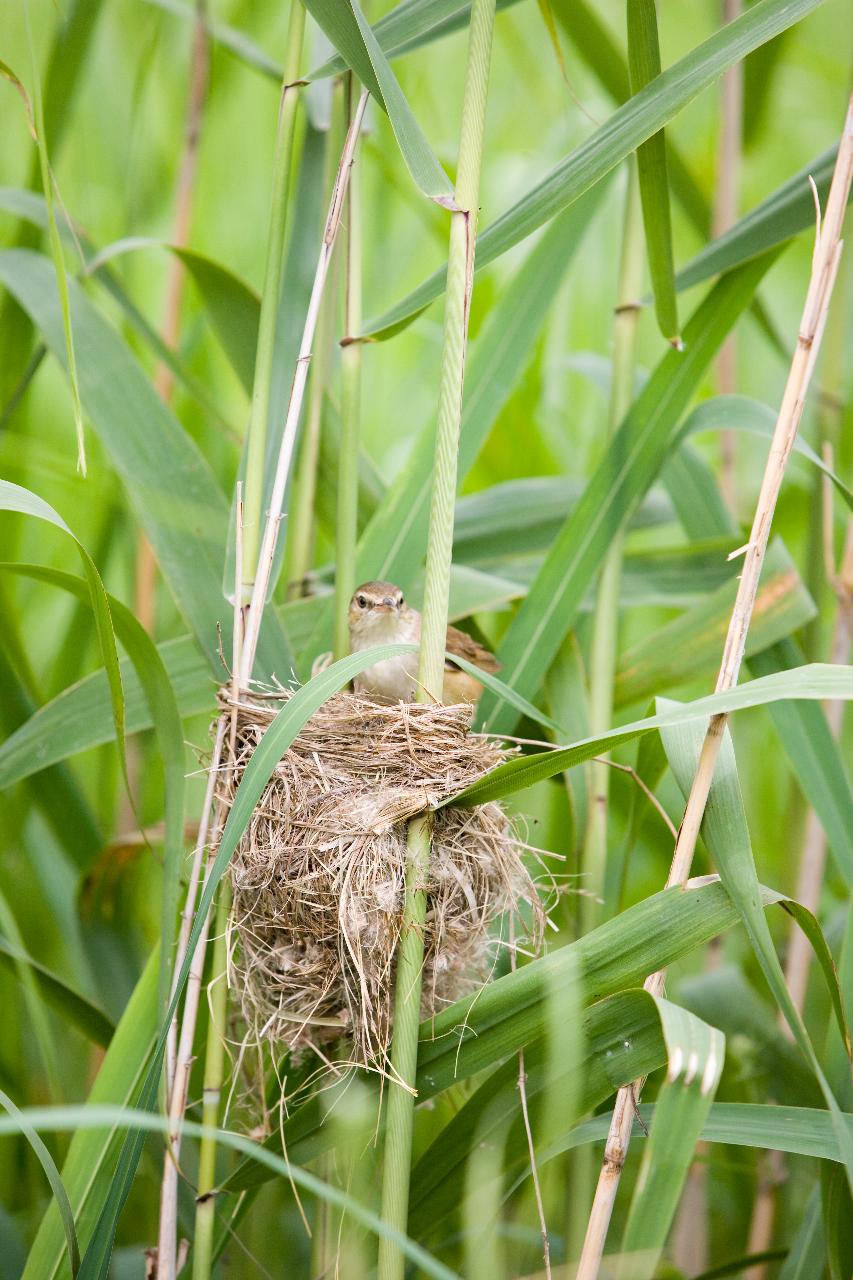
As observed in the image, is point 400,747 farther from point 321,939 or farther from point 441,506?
point 441,506

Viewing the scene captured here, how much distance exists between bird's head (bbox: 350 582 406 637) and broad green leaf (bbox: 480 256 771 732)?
336mm

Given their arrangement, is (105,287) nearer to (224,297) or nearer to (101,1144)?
(224,297)

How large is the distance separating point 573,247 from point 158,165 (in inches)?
52.2

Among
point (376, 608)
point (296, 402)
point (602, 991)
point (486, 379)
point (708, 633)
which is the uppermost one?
point (486, 379)

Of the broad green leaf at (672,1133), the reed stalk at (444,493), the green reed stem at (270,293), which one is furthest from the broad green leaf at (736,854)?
the green reed stem at (270,293)

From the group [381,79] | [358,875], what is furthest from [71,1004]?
[381,79]

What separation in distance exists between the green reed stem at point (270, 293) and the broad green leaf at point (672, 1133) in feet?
3.01

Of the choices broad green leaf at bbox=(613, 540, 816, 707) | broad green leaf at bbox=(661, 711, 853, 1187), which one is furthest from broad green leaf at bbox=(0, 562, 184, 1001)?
broad green leaf at bbox=(613, 540, 816, 707)

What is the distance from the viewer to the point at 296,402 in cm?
154

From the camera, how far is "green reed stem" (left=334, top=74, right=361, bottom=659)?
170 cm

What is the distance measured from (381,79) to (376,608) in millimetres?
1157

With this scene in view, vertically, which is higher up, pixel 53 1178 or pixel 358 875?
pixel 358 875

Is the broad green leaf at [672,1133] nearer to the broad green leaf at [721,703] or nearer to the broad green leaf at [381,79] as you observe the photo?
the broad green leaf at [721,703]

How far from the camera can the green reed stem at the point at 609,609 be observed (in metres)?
1.94
